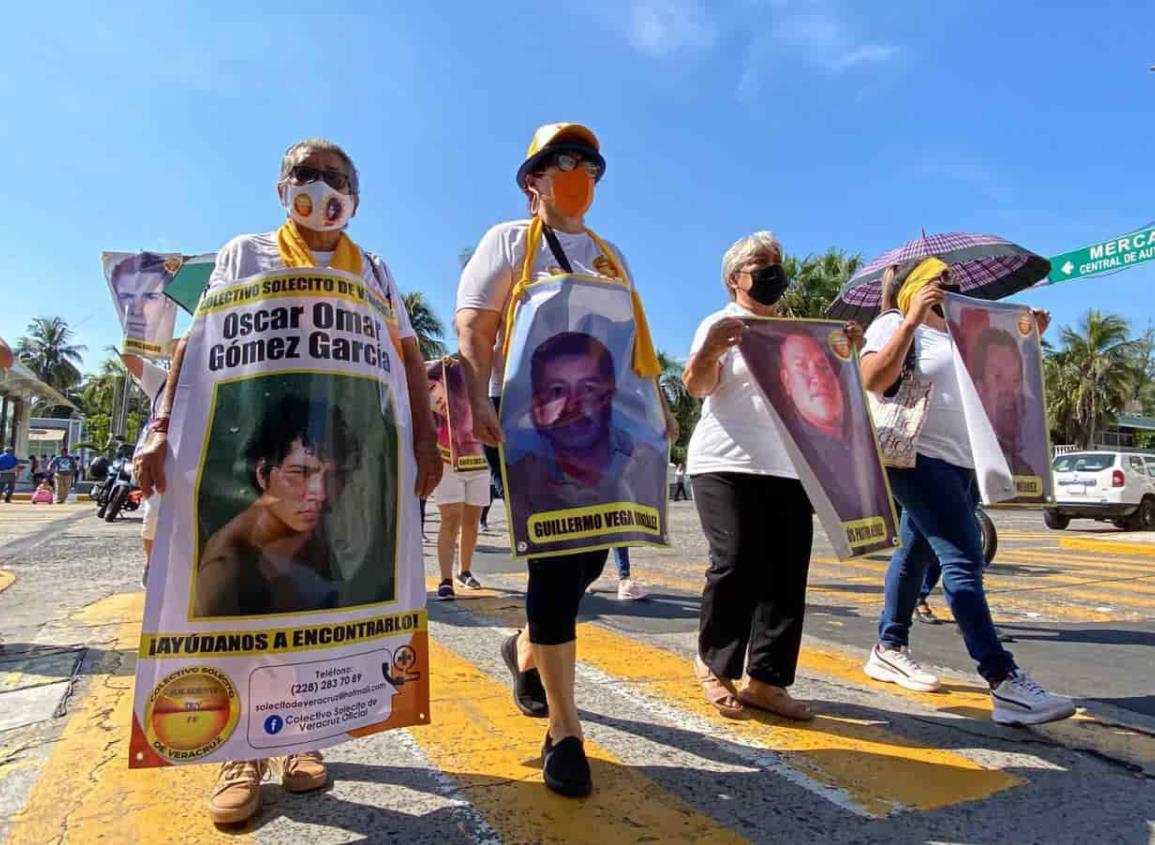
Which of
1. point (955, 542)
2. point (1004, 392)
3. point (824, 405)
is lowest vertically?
point (955, 542)

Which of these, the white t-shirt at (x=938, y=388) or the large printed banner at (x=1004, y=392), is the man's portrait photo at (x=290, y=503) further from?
the large printed banner at (x=1004, y=392)

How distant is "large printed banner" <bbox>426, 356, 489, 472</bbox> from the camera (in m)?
5.45

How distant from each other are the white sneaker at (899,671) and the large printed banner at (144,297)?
4149 mm

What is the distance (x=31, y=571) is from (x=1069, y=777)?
801 cm

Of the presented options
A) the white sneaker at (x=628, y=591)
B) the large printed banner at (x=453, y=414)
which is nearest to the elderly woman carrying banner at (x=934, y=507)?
the white sneaker at (x=628, y=591)

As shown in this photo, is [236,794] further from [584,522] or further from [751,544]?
[751,544]

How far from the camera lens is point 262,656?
75.5 inches

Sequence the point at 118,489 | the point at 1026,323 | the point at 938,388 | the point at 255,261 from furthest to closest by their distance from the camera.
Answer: the point at 118,489 < the point at 1026,323 < the point at 938,388 < the point at 255,261

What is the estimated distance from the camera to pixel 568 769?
7.49 ft

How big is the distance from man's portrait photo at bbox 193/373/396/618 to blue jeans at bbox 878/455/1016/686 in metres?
2.24

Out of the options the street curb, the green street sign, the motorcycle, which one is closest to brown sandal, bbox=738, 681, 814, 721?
the street curb

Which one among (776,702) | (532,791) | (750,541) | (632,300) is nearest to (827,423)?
(750,541)

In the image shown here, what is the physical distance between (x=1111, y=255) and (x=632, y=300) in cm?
1285

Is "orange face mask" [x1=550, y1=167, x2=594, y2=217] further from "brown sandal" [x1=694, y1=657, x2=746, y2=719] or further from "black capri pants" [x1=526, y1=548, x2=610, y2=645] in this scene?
"brown sandal" [x1=694, y1=657, x2=746, y2=719]
